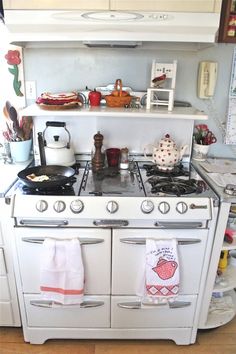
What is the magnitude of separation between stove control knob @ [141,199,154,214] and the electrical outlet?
1.05 metres

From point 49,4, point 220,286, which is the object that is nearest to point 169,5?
point 49,4

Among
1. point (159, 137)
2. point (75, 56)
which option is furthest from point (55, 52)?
point (159, 137)

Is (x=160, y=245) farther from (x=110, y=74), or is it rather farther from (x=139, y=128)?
(x=110, y=74)

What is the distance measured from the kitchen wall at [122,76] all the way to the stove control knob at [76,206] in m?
0.65

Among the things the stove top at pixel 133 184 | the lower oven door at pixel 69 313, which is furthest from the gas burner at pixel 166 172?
the lower oven door at pixel 69 313

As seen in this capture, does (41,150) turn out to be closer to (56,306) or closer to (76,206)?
(76,206)

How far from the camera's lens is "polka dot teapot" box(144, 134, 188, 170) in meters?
1.73

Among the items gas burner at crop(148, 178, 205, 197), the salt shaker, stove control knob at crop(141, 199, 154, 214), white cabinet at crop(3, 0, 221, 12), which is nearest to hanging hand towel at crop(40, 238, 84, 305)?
stove control knob at crop(141, 199, 154, 214)

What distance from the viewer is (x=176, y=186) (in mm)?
1522

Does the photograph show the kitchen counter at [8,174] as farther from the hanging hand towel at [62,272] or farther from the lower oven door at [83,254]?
the hanging hand towel at [62,272]

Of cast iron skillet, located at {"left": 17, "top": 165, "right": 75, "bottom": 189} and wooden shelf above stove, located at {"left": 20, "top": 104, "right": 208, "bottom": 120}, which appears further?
wooden shelf above stove, located at {"left": 20, "top": 104, "right": 208, "bottom": 120}

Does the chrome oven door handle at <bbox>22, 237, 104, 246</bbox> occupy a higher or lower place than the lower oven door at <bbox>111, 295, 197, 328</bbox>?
higher

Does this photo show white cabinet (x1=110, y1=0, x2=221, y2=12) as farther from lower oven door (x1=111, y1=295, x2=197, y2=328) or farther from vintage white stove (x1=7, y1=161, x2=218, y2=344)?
lower oven door (x1=111, y1=295, x2=197, y2=328)

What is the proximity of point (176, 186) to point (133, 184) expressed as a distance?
0.22 m
